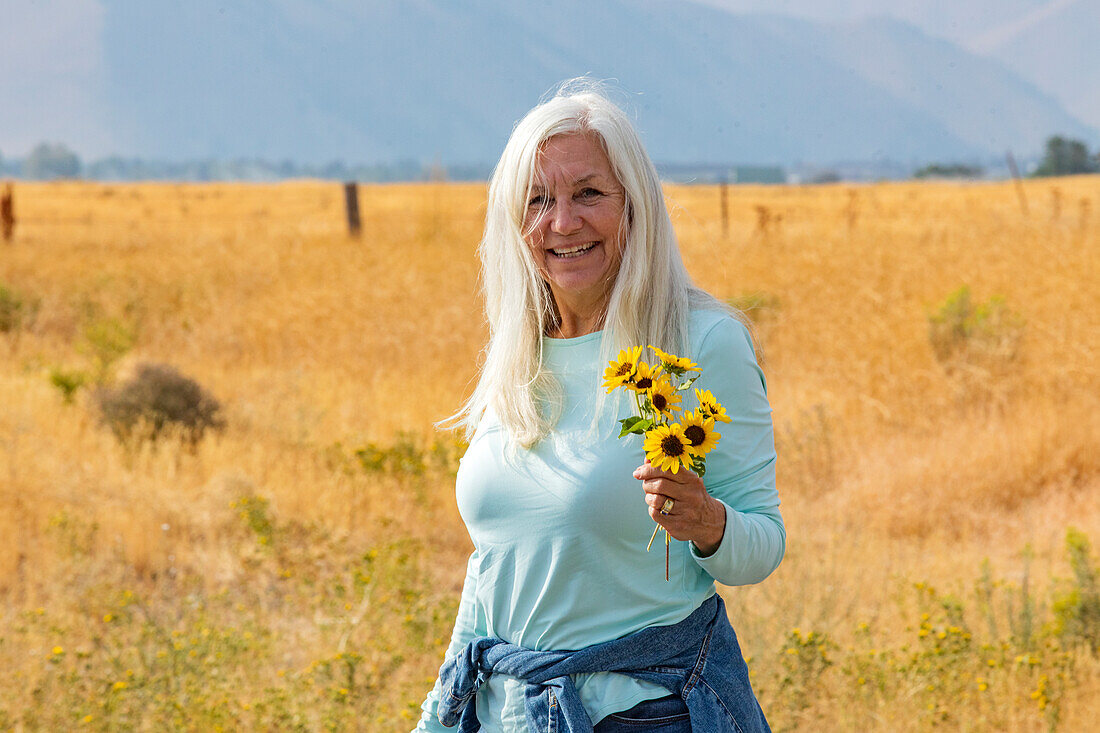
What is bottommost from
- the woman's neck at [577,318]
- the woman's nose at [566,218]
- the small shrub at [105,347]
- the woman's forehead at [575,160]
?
the woman's neck at [577,318]

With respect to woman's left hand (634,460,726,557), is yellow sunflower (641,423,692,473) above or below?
above

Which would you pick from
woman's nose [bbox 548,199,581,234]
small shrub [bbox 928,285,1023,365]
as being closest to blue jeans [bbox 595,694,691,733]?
woman's nose [bbox 548,199,581,234]

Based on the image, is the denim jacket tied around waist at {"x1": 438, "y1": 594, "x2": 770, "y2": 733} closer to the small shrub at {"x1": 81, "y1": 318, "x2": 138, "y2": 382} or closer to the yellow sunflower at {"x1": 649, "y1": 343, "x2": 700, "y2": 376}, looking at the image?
the yellow sunflower at {"x1": 649, "y1": 343, "x2": 700, "y2": 376}

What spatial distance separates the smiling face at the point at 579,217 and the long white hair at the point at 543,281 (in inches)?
0.7

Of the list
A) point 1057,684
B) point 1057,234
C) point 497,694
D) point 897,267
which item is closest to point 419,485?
point 1057,684

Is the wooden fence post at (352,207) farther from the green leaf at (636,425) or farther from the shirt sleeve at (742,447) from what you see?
the green leaf at (636,425)

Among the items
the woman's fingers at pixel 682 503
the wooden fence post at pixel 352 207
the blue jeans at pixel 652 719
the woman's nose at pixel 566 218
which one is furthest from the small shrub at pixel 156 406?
the wooden fence post at pixel 352 207

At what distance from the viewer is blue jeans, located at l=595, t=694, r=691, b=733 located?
1.55m

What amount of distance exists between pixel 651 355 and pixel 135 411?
5.61 m

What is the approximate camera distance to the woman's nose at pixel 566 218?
5.63 ft

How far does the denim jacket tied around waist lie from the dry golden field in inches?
33.8

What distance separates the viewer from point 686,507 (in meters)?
1.33

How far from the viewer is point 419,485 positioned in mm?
5426

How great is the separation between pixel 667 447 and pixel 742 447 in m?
0.33
